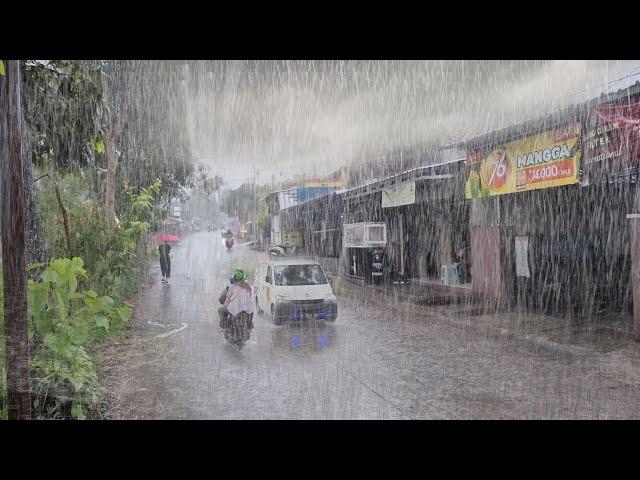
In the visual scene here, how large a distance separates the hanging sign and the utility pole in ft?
35.3

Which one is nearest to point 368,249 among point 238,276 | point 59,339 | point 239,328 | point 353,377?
point 239,328

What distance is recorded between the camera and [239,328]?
915 centimetres

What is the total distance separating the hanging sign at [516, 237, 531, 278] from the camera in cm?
1274

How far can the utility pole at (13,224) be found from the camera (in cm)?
409

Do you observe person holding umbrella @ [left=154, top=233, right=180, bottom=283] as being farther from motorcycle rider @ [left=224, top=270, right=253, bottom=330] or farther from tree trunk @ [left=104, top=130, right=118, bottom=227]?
motorcycle rider @ [left=224, top=270, right=253, bottom=330]

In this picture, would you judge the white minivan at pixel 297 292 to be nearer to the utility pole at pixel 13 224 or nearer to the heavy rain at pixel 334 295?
the heavy rain at pixel 334 295

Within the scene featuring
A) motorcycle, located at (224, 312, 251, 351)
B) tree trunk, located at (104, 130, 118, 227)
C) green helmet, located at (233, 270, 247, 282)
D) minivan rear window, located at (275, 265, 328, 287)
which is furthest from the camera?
tree trunk, located at (104, 130, 118, 227)

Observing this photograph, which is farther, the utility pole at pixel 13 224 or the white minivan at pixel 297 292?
the white minivan at pixel 297 292

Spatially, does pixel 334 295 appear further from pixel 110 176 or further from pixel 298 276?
pixel 110 176

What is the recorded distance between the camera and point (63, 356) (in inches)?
211

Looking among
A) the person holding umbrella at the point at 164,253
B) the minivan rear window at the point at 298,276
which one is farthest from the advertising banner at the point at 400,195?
the person holding umbrella at the point at 164,253

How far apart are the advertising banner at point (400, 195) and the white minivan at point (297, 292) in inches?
254

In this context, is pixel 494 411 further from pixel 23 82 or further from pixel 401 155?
pixel 401 155

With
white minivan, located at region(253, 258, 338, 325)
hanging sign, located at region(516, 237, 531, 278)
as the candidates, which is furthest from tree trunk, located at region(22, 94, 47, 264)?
hanging sign, located at region(516, 237, 531, 278)
